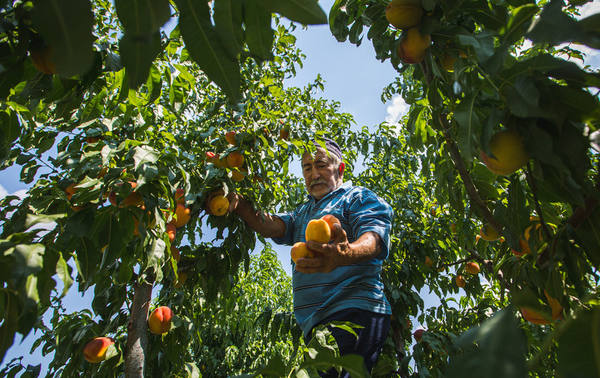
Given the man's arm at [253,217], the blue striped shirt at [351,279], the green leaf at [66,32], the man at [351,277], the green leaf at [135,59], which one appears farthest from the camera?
the man's arm at [253,217]

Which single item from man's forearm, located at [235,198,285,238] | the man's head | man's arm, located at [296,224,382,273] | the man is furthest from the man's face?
man's arm, located at [296,224,382,273]

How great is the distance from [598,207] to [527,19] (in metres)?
0.50

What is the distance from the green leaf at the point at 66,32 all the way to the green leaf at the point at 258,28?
1.02ft

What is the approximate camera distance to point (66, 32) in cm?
43

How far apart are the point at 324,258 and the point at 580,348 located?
3.60 feet

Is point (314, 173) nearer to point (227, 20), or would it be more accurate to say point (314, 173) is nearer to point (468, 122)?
point (468, 122)

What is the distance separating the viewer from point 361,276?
6.84 ft

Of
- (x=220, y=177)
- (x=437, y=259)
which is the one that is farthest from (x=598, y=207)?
(x=437, y=259)

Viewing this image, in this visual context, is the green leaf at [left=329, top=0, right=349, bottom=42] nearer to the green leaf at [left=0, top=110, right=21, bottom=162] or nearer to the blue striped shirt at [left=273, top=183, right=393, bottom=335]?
the blue striped shirt at [left=273, top=183, right=393, bottom=335]

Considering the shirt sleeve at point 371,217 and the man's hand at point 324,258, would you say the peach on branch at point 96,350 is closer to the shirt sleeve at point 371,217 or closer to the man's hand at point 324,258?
the man's hand at point 324,258

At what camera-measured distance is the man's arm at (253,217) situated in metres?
2.10

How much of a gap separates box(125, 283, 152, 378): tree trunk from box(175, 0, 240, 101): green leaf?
150 centimetres

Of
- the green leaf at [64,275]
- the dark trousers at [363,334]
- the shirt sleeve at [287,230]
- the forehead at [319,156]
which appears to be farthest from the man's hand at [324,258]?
the forehead at [319,156]

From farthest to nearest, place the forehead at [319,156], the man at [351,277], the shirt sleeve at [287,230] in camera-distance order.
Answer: the forehead at [319,156]
the shirt sleeve at [287,230]
the man at [351,277]
